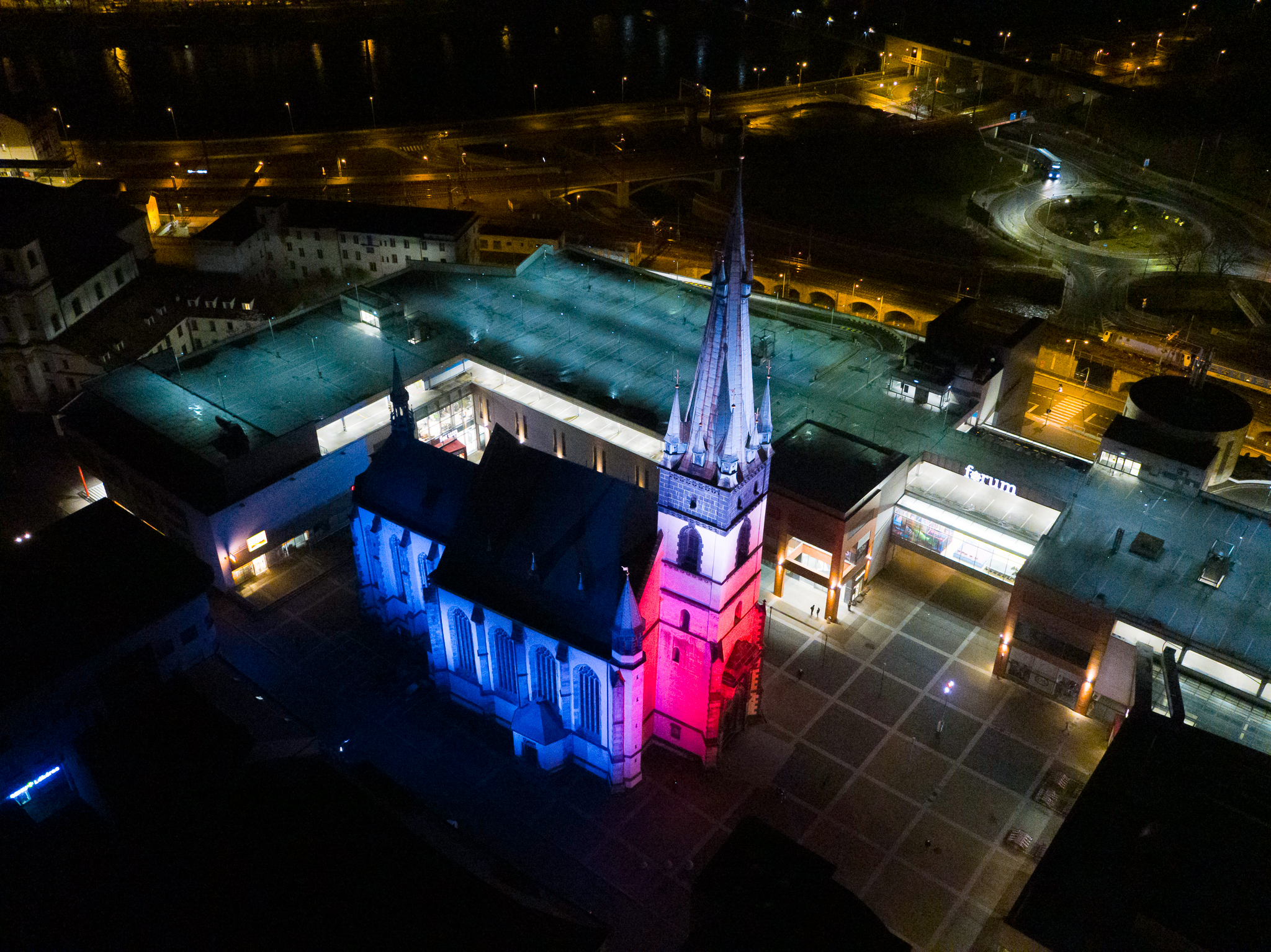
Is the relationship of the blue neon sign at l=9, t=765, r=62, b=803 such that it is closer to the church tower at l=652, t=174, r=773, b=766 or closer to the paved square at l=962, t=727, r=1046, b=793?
the church tower at l=652, t=174, r=773, b=766

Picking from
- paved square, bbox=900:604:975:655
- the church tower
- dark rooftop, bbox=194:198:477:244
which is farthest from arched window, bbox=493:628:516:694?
dark rooftop, bbox=194:198:477:244

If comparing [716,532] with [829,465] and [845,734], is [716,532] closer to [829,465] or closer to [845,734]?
[845,734]

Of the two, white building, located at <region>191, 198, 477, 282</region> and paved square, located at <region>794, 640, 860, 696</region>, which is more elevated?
white building, located at <region>191, 198, 477, 282</region>

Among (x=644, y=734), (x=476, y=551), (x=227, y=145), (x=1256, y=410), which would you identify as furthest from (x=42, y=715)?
(x=227, y=145)

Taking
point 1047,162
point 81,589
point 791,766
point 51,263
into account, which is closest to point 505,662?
point 791,766

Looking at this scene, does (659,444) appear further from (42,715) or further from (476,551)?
(42,715)

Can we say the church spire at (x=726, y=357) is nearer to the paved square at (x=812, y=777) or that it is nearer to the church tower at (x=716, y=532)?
the church tower at (x=716, y=532)

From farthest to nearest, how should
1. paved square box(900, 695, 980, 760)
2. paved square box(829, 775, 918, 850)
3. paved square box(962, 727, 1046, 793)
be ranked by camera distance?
paved square box(900, 695, 980, 760)
paved square box(962, 727, 1046, 793)
paved square box(829, 775, 918, 850)
